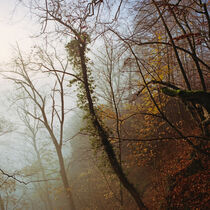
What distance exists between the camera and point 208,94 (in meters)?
2.70

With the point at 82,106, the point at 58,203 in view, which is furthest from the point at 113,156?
the point at 58,203

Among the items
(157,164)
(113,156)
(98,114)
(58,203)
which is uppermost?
(98,114)

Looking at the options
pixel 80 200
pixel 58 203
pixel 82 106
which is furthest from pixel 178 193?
pixel 58 203

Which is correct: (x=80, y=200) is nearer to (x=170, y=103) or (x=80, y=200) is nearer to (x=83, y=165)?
(x=83, y=165)

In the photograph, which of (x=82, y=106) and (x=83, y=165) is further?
(x=83, y=165)

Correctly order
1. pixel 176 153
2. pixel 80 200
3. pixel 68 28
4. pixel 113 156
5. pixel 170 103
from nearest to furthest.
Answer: pixel 68 28 → pixel 113 156 → pixel 176 153 → pixel 170 103 → pixel 80 200

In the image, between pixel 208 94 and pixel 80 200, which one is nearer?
pixel 208 94

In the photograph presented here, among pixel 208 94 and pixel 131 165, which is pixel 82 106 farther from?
pixel 131 165

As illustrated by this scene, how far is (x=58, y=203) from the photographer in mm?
17156

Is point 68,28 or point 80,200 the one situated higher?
point 68,28

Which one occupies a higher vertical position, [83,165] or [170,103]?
[170,103]

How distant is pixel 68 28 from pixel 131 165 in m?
10.1

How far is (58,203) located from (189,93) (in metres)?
21.0

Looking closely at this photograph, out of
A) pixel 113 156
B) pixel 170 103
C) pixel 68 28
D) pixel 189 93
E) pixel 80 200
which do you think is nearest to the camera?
pixel 189 93
